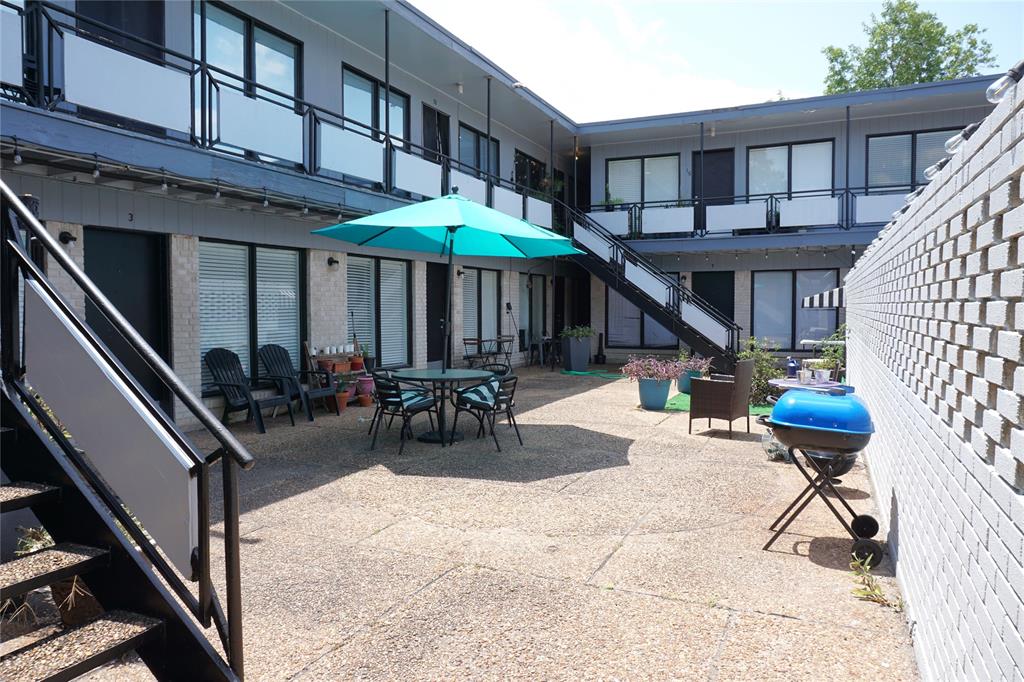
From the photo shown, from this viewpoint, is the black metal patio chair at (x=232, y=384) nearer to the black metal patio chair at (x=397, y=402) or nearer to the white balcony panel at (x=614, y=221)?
the black metal patio chair at (x=397, y=402)

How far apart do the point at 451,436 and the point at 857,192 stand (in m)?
14.3

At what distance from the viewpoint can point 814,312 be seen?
1883 centimetres

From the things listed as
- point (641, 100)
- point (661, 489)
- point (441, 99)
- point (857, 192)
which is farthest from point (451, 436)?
point (641, 100)

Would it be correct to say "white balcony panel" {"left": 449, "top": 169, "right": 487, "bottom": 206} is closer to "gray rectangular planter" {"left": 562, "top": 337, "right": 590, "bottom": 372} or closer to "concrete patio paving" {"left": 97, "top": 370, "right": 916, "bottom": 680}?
"gray rectangular planter" {"left": 562, "top": 337, "right": 590, "bottom": 372}

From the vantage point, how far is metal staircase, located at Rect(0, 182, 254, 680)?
101 inches

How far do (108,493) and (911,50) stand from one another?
41.1 metres

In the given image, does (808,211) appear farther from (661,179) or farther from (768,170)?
(661,179)

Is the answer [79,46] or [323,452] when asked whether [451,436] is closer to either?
[323,452]

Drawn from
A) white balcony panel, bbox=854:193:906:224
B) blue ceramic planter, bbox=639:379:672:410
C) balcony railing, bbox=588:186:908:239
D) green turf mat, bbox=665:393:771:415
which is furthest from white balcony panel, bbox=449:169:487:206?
white balcony panel, bbox=854:193:906:224

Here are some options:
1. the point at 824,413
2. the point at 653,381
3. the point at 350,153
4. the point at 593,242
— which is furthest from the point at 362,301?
the point at 824,413

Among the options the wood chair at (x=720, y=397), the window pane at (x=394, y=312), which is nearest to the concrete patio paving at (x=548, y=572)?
the wood chair at (x=720, y=397)

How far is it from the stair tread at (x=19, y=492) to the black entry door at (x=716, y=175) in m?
18.7

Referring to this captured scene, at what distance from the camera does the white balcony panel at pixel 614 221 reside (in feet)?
62.7

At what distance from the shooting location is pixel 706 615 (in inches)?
149
